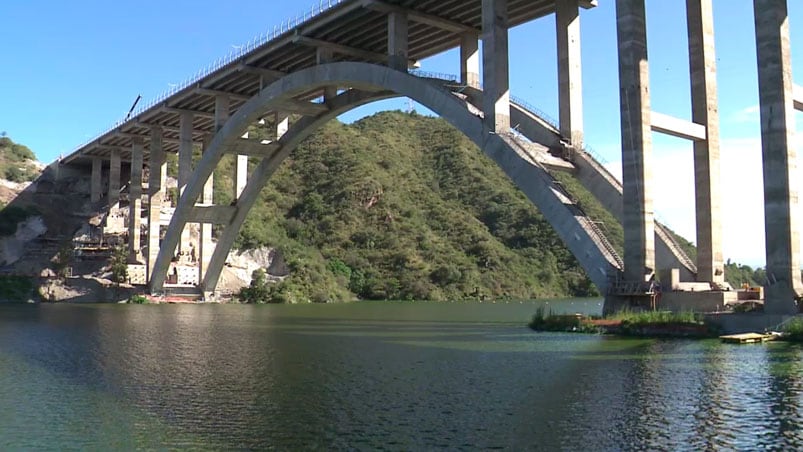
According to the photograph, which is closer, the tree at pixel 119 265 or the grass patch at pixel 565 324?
the grass patch at pixel 565 324

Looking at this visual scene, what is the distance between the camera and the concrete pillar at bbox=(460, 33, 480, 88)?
35.8 m

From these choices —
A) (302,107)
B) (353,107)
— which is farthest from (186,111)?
(353,107)

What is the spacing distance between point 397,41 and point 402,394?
74.9 feet

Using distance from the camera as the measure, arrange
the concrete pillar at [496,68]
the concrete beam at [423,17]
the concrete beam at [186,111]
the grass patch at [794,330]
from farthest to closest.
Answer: the concrete beam at [186,111]
the concrete beam at [423,17]
the concrete pillar at [496,68]
the grass patch at [794,330]

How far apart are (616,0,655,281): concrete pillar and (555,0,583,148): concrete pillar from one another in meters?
3.25

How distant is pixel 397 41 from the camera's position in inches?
1348

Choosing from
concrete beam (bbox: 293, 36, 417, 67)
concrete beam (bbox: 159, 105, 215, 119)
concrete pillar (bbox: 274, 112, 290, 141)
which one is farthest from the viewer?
concrete beam (bbox: 159, 105, 215, 119)

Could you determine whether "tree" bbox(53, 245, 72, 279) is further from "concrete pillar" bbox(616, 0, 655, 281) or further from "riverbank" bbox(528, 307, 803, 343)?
"concrete pillar" bbox(616, 0, 655, 281)

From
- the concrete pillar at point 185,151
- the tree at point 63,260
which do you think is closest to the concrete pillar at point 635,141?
the concrete pillar at point 185,151

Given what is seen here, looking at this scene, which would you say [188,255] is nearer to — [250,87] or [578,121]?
[250,87]

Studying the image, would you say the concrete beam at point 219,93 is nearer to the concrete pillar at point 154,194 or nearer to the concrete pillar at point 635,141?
the concrete pillar at point 154,194

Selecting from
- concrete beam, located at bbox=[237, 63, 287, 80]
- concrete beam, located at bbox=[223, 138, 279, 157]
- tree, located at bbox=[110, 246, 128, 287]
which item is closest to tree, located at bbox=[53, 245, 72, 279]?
tree, located at bbox=[110, 246, 128, 287]

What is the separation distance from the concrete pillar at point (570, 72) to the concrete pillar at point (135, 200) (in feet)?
144

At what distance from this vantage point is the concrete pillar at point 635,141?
26953 mm
